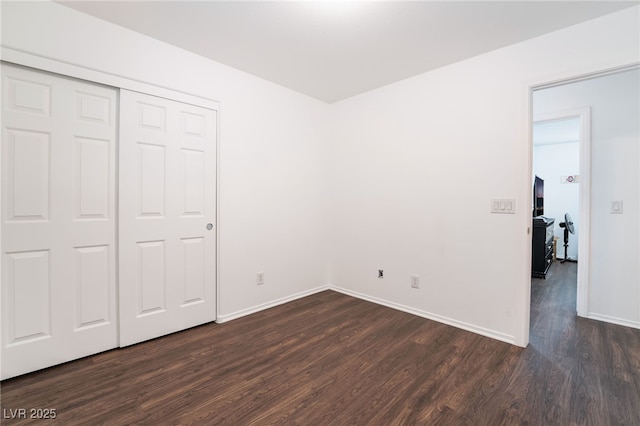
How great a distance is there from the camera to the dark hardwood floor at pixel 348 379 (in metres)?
1.60

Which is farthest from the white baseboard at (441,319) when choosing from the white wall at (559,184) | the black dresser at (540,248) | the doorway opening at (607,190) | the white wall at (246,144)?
the white wall at (559,184)

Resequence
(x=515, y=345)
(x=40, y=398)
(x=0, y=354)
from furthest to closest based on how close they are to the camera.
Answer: (x=515, y=345) → (x=0, y=354) → (x=40, y=398)

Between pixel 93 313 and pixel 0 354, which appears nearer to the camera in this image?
pixel 0 354

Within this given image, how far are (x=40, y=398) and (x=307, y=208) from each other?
8.92ft

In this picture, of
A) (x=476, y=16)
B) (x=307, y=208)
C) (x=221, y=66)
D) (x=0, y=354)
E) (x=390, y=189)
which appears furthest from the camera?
(x=307, y=208)

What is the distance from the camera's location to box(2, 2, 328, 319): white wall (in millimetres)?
1986

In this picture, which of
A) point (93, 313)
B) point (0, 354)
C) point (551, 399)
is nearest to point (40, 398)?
point (0, 354)

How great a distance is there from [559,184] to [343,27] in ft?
21.4

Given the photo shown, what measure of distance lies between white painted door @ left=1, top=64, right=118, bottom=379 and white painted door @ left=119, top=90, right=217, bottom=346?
0.35 feet

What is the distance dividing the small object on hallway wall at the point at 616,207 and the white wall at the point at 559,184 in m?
3.81

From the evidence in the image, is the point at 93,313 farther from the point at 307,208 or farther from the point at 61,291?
the point at 307,208

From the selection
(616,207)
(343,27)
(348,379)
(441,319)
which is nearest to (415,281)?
(441,319)

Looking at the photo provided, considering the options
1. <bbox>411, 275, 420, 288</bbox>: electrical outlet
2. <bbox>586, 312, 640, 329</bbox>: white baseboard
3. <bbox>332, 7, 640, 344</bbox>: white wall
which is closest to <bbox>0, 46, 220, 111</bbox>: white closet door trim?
<bbox>332, 7, 640, 344</bbox>: white wall

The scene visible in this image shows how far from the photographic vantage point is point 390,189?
3.27 metres
